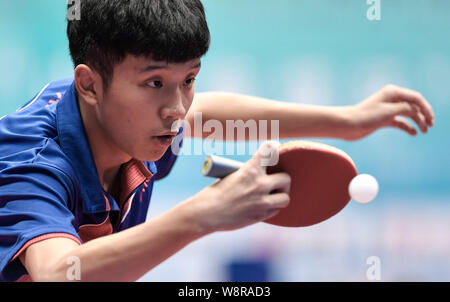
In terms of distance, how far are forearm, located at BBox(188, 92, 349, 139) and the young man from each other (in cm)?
12

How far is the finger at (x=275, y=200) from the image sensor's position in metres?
0.94

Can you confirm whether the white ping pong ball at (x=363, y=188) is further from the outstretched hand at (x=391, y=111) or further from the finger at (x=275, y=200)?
the outstretched hand at (x=391, y=111)

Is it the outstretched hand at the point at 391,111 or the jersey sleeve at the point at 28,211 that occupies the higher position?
the outstretched hand at the point at 391,111

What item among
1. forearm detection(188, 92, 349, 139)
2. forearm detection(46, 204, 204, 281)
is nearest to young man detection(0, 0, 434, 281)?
forearm detection(46, 204, 204, 281)

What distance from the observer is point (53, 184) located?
111 cm


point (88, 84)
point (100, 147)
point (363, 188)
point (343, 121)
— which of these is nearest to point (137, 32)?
point (88, 84)

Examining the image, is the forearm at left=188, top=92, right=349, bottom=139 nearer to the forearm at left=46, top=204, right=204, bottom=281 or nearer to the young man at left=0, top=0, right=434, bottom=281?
the young man at left=0, top=0, right=434, bottom=281

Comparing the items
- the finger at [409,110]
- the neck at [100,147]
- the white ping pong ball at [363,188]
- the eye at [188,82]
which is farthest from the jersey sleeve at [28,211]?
the finger at [409,110]

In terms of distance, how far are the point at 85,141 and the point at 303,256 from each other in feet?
5.27

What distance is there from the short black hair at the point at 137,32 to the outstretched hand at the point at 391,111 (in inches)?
19.6

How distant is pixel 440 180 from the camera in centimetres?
323

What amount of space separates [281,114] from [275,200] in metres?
0.63
